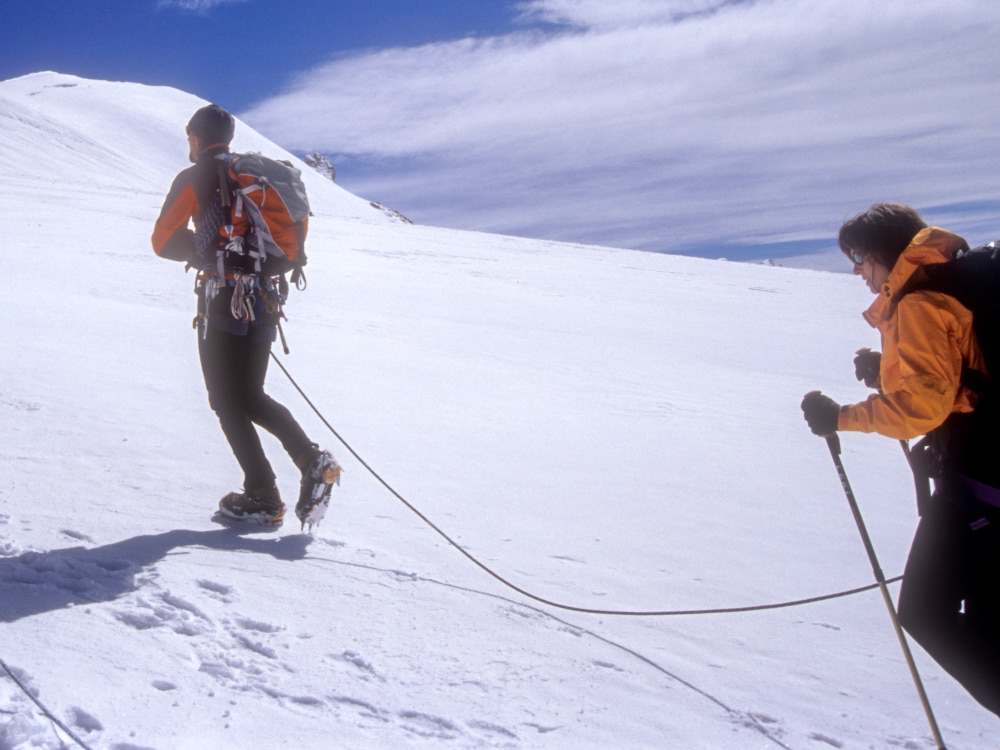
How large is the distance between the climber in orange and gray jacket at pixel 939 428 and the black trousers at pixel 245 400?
2.44 meters

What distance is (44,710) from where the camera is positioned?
2.02m

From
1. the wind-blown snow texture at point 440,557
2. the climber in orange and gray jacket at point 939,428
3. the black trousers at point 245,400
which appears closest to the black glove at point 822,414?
the climber in orange and gray jacket at point 939,428

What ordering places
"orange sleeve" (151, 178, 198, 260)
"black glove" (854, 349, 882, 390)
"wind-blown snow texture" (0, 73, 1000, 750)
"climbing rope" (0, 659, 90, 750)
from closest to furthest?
"climbing rope" (0, 659, 90, 750)
"wind-blown snow texture" (0, 73, 1000, 750)
"black glove" (854, 349, 882, 390)
"orange sleeve" (151, 178, 198, 260)

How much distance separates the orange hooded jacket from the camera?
6.93ft

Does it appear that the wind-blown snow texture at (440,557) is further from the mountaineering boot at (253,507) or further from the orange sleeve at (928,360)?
the orange sleeve at (928,360)

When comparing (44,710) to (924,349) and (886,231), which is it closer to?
(924,349)

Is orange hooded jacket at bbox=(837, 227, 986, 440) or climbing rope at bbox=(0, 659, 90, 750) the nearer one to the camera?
climbing rope at bbox=(0, 659, 90, 750)

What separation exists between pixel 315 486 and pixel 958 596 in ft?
8.22

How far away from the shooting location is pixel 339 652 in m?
2.60

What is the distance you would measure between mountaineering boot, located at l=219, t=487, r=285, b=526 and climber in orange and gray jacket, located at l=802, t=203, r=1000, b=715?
8.19 feet

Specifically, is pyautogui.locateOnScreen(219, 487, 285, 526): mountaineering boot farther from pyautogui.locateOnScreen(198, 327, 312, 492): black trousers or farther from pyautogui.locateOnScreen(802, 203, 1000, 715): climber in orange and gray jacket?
pyautogui.locateOnScreen(802, 203, 1000, 715): climber in orange and gray jacket

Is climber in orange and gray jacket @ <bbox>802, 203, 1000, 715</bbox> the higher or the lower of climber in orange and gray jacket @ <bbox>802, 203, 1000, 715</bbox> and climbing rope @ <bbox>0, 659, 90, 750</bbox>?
the higher

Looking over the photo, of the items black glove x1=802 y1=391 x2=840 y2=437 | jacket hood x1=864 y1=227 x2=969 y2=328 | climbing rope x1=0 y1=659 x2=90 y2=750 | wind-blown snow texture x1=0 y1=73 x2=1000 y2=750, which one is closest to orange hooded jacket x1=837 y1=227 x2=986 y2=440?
jacket hood x1=864 y1=227 x2=969 y2=328

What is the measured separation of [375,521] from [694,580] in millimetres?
1524
